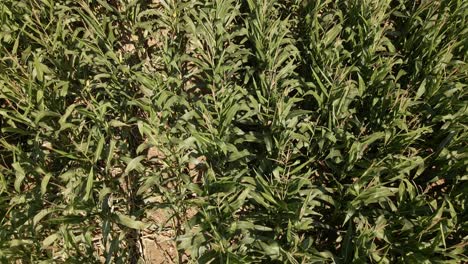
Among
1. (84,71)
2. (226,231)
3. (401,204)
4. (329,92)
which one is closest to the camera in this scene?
(226,231)

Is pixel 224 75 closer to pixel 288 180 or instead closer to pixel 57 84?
pixel 288 180

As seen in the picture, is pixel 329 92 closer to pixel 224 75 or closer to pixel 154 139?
pixel 224 75

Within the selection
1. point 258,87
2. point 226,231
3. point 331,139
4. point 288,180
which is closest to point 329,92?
point 331,139

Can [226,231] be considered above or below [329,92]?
below

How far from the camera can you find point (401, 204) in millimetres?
1971

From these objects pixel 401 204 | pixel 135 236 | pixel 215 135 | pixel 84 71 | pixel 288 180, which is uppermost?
pixel 84 71

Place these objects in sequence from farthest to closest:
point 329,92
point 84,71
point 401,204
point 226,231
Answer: point 84,71 → point 329,92 → point 401,204 → point 226,231

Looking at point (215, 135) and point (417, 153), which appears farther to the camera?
point (417, 153)

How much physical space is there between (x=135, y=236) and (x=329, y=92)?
1.30 m

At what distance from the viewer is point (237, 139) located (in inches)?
82.9

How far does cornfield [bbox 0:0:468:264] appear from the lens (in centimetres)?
189

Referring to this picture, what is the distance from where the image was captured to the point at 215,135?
1996 millimetres

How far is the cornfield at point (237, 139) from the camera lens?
1.89 m

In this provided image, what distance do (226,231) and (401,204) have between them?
86cm
